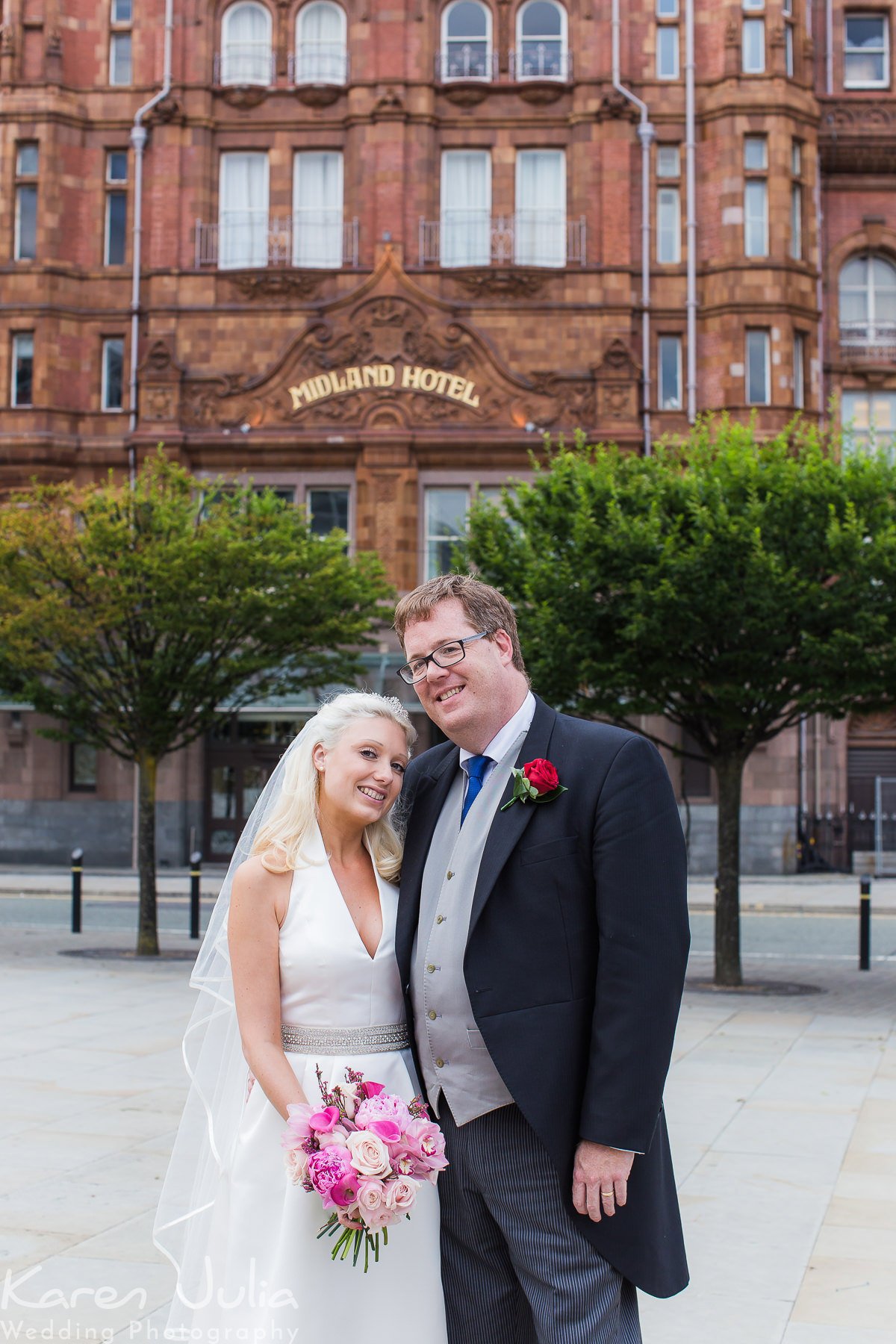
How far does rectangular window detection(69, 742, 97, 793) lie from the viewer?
33219 millimetres

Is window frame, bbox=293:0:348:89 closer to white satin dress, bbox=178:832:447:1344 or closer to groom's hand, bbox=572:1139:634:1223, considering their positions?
white satin dress, bbox=178:832:447:1344

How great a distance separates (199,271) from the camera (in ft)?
108

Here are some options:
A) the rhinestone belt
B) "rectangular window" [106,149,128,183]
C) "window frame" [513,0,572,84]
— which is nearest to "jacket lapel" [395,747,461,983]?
the rhinestone belt

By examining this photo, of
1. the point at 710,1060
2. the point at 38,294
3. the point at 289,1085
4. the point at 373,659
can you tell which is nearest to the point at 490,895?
the point at 289,1085

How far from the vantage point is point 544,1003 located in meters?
3.60

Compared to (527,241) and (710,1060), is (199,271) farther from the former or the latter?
(710,1060)

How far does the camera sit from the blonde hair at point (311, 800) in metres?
4.02

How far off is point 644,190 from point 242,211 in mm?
8683

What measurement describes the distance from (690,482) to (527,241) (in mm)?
19009

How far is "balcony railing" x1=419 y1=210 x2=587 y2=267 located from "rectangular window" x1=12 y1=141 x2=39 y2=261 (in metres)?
8.49

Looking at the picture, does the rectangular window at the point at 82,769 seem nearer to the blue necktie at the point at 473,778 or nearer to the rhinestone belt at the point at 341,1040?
the rhinestone belt at the point at 341,1040

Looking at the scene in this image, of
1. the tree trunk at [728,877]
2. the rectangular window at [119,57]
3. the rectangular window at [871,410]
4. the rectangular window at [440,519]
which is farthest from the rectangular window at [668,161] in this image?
the tree trunk at [728,877]

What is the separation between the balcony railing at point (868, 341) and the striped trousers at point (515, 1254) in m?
33.2

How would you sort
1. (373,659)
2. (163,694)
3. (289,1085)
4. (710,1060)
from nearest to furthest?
(289,1085), (710,1060), (163,694), (373,659)
